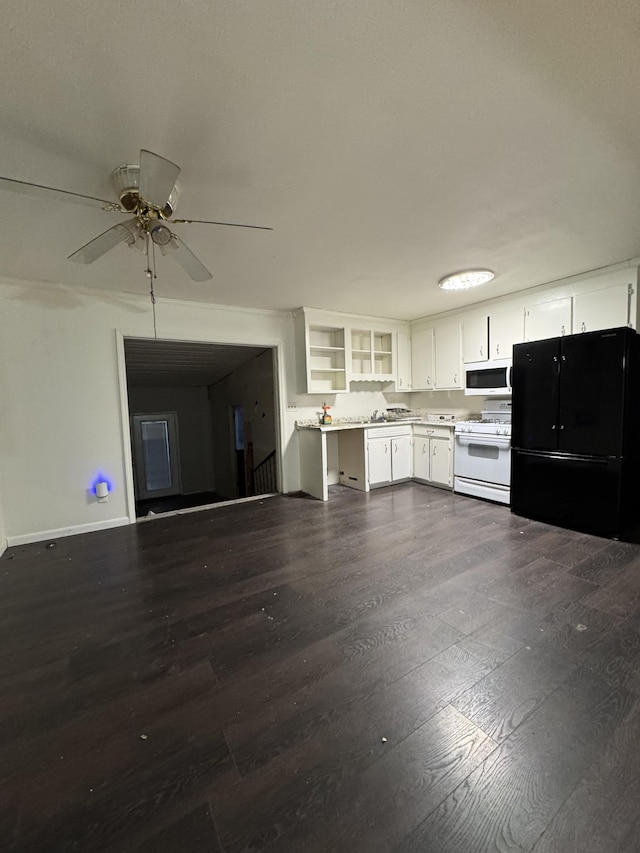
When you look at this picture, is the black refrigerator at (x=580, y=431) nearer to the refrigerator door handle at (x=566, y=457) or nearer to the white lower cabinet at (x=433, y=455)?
the refrigerator door handle at (x=566, y=457)

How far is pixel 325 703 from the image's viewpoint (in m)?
1.45

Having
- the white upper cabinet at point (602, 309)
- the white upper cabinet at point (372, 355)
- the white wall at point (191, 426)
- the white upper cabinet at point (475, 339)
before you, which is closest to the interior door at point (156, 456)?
the white wall at point (191, 426)

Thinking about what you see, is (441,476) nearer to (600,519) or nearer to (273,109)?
(600,519)

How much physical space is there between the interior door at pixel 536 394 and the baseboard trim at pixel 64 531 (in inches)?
173

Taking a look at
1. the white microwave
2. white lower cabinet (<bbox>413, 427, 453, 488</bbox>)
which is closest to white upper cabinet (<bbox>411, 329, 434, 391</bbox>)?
the white microwave

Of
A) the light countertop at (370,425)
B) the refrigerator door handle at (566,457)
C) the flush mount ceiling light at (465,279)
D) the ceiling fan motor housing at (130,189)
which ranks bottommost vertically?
the refrigerator door handle at (566,457)

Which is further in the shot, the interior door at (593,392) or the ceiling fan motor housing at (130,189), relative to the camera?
the interior door at (593,392)

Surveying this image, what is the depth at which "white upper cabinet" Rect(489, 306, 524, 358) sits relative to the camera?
4.14 metres

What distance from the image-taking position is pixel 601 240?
2.82 metres

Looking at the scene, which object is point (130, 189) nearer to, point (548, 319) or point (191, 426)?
point (548, 319)

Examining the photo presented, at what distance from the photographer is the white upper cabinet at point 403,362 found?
18.0ft

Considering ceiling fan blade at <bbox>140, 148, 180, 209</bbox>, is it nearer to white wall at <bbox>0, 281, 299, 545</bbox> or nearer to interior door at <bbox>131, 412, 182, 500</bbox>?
white wall at <bbox>0, 281, 299, 545</bbox>

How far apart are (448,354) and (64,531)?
5141mm

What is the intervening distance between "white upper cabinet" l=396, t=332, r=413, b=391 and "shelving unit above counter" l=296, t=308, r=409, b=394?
19 millimetres
